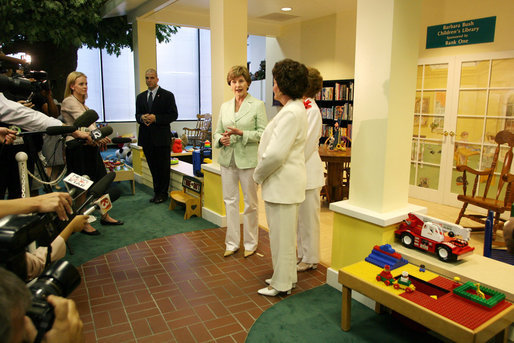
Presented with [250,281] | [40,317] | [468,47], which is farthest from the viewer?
[468,47]

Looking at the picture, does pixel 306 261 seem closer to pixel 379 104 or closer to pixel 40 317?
pixel 379 104

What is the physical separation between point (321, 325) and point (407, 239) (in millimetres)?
802

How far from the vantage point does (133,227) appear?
14.4 feet

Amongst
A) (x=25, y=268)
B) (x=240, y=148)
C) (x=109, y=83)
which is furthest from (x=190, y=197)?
(x=109, y=83)

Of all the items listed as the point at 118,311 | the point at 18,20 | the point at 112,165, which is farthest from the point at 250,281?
the point at 18,20

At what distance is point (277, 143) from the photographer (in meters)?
2.55

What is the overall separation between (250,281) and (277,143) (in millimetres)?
1222

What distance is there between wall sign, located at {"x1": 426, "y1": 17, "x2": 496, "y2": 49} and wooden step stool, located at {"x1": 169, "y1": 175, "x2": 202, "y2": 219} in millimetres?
3870

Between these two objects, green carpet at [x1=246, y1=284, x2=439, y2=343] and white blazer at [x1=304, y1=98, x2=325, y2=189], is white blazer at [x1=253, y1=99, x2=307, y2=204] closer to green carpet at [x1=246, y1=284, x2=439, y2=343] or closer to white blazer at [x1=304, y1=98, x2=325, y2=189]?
white blazer at [x1=304, y1=98, x2=325, y2=189]

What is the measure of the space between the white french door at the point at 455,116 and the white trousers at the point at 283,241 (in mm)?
3653

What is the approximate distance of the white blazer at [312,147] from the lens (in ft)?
10.4

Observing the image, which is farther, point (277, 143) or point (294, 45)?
point (294, 45)

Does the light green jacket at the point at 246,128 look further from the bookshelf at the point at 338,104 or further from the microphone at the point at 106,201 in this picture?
the bookshelf at the point at 338,104

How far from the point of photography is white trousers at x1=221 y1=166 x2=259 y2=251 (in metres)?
3.50
